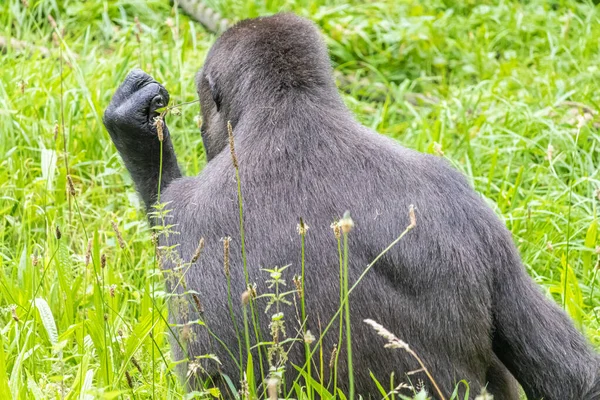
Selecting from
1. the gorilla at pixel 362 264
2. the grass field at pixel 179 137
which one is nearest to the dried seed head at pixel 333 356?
the gorilla at pixel 362 264

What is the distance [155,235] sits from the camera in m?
2.76

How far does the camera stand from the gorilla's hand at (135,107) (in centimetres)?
352

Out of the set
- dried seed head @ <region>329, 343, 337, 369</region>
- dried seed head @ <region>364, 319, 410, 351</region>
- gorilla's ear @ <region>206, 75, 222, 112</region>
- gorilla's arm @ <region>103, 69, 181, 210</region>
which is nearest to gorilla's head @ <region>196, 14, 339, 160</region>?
gorilla's ear @ <region>206, 75, 222, 112</region>

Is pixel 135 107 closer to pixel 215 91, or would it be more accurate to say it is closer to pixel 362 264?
pixel 215 91

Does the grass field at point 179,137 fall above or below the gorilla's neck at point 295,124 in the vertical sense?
below

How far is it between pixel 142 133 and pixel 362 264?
3.79ft

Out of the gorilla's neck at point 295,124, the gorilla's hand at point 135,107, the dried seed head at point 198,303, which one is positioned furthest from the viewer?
the gorilla's hand at point 135,107

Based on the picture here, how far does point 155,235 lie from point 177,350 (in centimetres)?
40

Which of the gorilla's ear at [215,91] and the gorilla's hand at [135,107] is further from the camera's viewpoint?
the gorilla's hand at [135,107]

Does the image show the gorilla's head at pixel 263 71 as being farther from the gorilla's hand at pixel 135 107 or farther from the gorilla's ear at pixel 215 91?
the gorilla's hand at pixel 135 107

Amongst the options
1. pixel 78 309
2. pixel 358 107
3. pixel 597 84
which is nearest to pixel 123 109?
pixel 78 309

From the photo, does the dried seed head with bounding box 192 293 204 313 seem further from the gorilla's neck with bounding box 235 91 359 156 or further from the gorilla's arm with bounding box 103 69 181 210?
the gorilla's arm with bounding box 103 69 181 210

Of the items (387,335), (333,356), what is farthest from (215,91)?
(387,335)

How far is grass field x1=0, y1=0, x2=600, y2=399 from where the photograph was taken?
11.2ft
